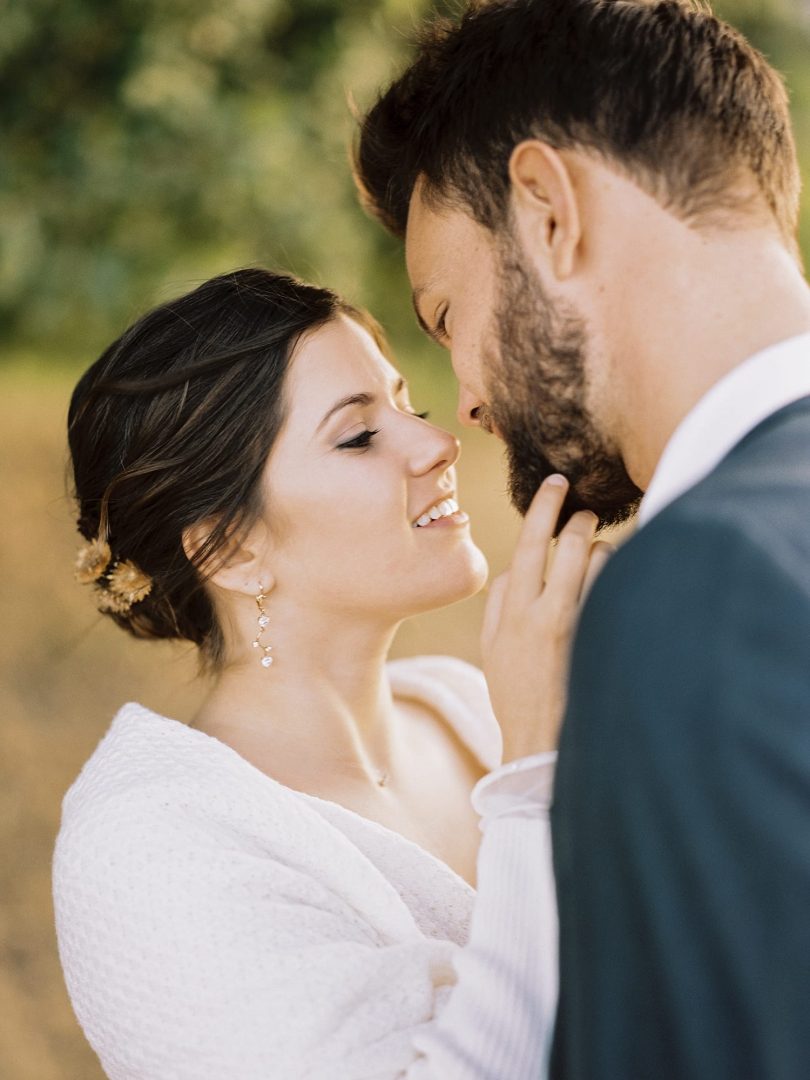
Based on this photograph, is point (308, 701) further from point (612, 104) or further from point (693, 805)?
point (693, 805)

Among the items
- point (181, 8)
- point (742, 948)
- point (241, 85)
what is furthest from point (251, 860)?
point (241, 85)

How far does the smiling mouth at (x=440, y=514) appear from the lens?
7.59 ft

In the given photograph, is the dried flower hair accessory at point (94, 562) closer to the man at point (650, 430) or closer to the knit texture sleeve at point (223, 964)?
the knit texture sleeve at point (223, 964)

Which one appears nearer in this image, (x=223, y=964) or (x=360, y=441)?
(x=223, y=964)

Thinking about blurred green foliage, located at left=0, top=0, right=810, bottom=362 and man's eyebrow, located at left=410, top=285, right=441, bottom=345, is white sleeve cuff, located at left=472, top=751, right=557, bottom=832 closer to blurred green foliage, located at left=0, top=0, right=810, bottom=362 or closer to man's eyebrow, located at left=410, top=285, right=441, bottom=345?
man's eyebrow, located at left=410, top=285, right=441, bottom=345

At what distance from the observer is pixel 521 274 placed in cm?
179

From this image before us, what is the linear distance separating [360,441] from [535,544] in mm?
557

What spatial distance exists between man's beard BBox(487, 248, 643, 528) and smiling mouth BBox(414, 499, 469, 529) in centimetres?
36

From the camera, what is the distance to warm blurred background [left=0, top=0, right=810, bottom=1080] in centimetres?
536

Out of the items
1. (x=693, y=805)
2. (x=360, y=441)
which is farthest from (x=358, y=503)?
(x=693, y=805)

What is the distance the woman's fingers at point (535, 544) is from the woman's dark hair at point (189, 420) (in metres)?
0.63

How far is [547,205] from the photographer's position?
1.74 m

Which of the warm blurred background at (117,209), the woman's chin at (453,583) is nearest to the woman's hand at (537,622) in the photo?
the woman's chin at (453,583)

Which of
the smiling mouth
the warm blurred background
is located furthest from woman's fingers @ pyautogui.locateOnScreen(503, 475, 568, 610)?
the warm blurred background
